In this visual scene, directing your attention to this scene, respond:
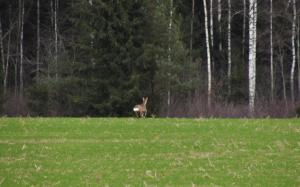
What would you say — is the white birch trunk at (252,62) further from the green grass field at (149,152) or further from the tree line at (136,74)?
the green grass field at (149,152)

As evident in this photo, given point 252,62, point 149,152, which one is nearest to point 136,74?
point 252,62

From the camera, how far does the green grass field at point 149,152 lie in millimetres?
17297

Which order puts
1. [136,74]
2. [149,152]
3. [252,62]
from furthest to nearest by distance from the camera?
[252,62] < [136,74] < [149,152]

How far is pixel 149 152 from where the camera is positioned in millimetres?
20781

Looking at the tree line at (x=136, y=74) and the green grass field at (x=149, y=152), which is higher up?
the tree line at (x=136, y=74)

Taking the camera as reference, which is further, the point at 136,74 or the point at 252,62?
the point at 252,62

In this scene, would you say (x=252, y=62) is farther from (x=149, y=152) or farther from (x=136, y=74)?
(x=149, y=152)

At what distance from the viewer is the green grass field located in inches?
681

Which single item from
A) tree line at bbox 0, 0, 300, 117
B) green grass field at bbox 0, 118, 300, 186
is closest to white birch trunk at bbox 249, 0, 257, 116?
tree line at bbox 0, 0, 300, 117

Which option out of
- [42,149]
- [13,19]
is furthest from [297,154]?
[13,19]

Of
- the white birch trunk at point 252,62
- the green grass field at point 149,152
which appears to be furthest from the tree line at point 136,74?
the green grass field at point 149,152

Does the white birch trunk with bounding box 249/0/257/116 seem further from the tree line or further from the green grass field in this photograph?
the green grass field

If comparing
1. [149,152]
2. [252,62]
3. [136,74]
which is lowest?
[149,152]

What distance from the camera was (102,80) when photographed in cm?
3800
